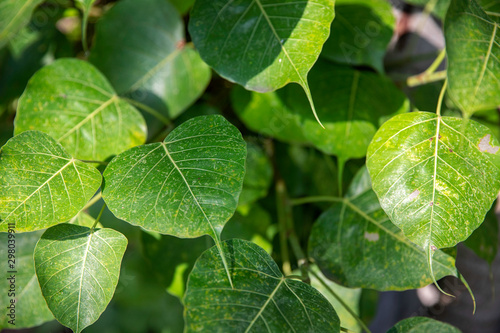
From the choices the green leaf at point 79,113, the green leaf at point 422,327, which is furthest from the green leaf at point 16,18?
the green leaf at point 422,327

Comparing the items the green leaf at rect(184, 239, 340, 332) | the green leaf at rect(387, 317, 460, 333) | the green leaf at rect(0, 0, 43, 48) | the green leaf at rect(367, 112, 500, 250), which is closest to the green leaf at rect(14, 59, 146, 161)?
the green leaf at rect(0, 0, 43, 48)

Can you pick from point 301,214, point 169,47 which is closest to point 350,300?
point 301,214

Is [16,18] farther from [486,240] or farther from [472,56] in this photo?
[486,240]

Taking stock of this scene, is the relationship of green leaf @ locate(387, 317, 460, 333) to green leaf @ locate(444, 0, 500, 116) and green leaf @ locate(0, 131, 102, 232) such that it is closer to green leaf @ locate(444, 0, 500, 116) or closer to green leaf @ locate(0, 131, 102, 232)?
green leaf @ locate(444, 0, 500, 116)

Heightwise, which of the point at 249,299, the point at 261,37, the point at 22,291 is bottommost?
the point at 22,291

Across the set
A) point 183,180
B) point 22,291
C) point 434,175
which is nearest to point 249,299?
point 183,180

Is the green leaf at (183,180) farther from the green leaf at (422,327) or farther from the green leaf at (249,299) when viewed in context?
the green leaf at (422,327)
